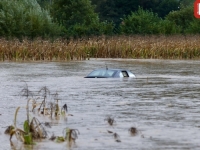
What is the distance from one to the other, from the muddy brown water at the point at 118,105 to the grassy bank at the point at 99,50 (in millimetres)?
5916

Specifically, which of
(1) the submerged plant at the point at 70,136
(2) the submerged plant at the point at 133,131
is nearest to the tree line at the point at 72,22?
(2) the submerged plant at the point at 133,131

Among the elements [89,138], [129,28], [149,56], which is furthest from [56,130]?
[129,28]

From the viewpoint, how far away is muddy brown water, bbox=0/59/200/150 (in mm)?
16766

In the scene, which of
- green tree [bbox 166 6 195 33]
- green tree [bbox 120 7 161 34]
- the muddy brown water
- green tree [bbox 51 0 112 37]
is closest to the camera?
the muddy brown water

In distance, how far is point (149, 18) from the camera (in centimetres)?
7888

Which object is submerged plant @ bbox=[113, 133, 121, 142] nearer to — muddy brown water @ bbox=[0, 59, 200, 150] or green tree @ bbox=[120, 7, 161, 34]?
muddy brown water @ bbox=[0, 59, 200, 150]

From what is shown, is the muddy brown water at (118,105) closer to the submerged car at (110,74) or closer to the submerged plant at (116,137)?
the submerged plant at (116,137)

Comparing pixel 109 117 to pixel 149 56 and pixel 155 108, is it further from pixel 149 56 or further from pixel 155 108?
pixel 149 56

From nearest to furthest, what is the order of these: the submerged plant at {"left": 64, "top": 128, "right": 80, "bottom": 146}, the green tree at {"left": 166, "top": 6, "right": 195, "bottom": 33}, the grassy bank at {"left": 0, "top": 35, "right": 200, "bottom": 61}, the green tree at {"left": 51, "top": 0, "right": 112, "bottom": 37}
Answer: the submerged plant at {"left": 64, "top": 128, "right": 80, "bottom": 146} < the grassy bank at {"left": 0, "top": 35, "right": 200, "bottom": 61} < the green tree at {"left": 51, "top": 0, "right": 112, "bottom": 37} < the green tree at {"left": 166, "top": 6, "right": 195, "bottom": 33}

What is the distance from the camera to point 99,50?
55.5 meters

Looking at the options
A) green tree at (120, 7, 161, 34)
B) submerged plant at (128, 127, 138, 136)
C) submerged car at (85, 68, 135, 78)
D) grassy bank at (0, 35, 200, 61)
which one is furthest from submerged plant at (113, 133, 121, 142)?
green tree at (120, 7, 161, 34)

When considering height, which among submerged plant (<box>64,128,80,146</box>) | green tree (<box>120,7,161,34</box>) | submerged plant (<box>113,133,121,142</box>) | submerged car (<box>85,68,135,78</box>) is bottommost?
submerged car (<box>85,68,135,78</box>)

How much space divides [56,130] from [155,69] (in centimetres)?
2658

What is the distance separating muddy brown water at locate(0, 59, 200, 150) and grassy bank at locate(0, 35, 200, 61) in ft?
19.4
